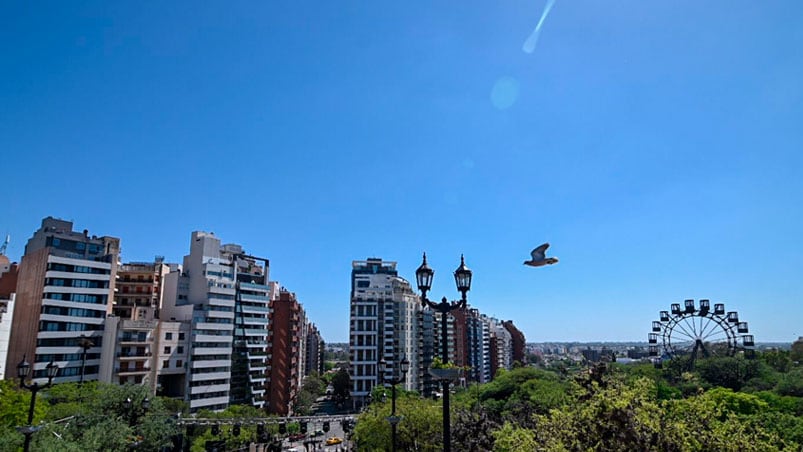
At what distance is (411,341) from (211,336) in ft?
117

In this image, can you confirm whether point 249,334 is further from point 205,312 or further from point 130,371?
point 130,371

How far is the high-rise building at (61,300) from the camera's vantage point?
38.5m

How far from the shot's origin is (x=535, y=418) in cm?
1377

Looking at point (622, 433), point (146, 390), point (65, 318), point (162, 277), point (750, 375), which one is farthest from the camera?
point (162, 277)

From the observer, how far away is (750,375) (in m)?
43.8

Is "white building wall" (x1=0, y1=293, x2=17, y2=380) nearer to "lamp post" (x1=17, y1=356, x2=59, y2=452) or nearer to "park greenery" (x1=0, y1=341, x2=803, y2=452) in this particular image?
"park greenery" (x1=0, y1=341, x2=803, y2=452)

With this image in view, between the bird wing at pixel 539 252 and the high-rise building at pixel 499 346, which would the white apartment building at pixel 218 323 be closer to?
the bird wing at pixel 539 252

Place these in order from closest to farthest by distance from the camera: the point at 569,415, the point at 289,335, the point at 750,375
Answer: the point at 569,415
the point at 750,375
the point at 289,335

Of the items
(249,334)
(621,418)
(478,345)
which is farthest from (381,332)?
(621,418)

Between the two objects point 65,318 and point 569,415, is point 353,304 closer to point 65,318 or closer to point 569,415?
point 65,318

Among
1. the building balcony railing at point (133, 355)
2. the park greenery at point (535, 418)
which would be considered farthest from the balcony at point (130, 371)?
the park greenery at point (535, 418)

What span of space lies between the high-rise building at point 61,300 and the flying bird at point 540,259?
4225cm

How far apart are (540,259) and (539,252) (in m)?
0.25

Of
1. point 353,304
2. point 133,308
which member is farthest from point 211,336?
point 353,304
